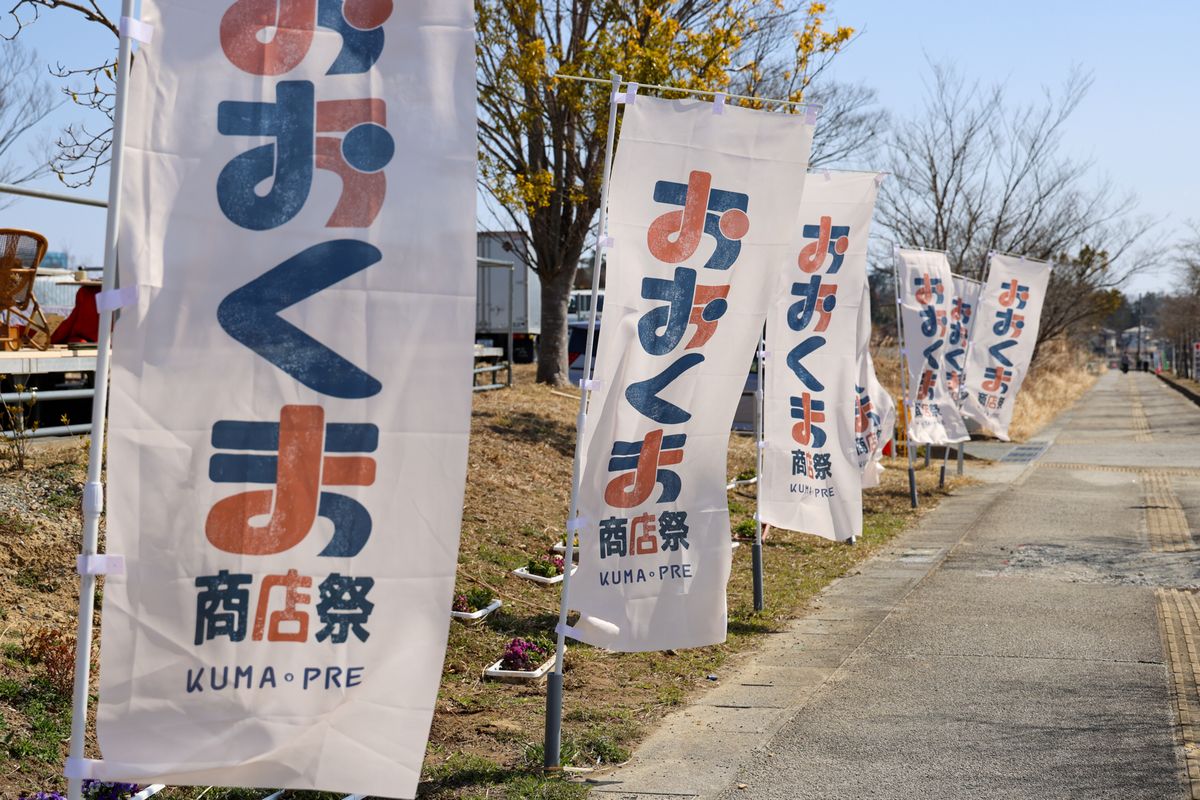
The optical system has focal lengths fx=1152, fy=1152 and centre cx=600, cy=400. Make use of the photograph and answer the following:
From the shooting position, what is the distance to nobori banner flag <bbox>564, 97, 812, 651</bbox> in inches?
249

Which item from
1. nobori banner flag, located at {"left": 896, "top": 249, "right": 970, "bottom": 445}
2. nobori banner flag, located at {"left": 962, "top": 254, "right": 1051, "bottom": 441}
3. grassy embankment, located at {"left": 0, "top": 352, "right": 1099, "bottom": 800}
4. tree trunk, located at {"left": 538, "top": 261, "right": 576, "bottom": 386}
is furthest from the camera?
tree trunk, located at {"left": 538, "top": 261, "right": 576, "bottom": 386}

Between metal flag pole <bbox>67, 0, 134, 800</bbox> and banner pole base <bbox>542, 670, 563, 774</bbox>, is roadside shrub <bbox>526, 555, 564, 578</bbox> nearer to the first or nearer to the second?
banner pole base <bbox>542, 670, 563, 774</bbox>

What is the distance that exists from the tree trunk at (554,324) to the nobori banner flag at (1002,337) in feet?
21.7

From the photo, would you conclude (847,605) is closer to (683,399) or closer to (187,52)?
(683,399)

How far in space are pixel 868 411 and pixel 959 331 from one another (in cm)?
493

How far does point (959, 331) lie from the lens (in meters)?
17.9

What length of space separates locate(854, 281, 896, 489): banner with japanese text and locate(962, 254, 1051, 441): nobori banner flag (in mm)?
3748

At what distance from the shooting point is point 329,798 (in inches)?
214

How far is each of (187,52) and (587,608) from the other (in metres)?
3.81

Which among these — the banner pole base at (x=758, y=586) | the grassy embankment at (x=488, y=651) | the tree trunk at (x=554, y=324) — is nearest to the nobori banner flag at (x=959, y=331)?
the grassy embankment at (x=488, y=651)

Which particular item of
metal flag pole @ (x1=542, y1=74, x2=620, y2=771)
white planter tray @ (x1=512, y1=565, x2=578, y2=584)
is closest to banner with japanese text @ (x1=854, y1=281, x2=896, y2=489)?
white planter tray @ (x1=512, y1=565, x2=578, y2=584)

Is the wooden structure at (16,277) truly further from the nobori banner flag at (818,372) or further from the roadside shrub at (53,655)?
the nobori banner flag at (818,372)

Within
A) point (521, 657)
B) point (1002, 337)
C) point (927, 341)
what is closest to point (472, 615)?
point (521, 657)

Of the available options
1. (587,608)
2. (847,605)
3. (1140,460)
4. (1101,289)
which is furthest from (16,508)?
(1101,289)
